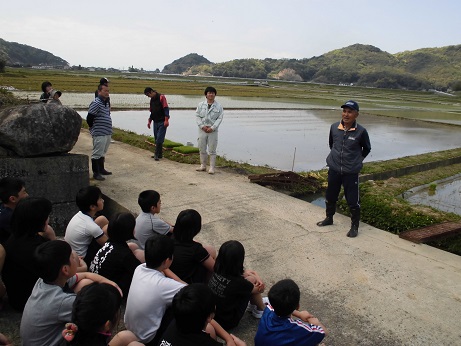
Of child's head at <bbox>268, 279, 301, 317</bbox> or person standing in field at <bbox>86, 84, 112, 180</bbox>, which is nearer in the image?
child's head at <bbox>268, 279, 301, 317</bbox>

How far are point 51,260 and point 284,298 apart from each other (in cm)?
143

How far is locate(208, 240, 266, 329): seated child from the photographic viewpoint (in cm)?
269

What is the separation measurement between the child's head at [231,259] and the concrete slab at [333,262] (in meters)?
0.53

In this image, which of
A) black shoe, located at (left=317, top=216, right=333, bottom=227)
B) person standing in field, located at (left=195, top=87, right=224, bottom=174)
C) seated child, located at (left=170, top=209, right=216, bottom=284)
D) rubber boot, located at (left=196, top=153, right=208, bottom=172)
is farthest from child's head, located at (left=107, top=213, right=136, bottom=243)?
rubber boot, located at (left=196, top=153, right=208, bottom=172)

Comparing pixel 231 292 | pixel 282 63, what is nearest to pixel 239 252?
pixel 231 292

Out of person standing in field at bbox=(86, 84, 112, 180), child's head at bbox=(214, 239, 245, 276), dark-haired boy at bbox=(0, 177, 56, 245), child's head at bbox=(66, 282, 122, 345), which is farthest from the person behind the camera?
person standing in field at bbox=(86, 84, 112, 180)

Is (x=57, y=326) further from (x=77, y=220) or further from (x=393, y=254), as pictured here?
(x=393, y=254)

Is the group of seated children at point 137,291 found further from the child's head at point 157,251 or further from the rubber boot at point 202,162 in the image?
the rubber boot at point 202,162

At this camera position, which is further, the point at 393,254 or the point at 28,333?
the point at 393,254

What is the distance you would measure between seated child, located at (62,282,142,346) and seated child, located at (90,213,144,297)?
2.91ft

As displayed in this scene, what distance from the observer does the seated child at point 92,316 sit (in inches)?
76.8

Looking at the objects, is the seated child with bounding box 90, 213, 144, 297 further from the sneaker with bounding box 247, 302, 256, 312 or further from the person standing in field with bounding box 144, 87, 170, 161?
the person standing in field with bounding box 144, 87, 170, 161

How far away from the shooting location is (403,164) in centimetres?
998

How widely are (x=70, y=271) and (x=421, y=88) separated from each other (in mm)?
106468
